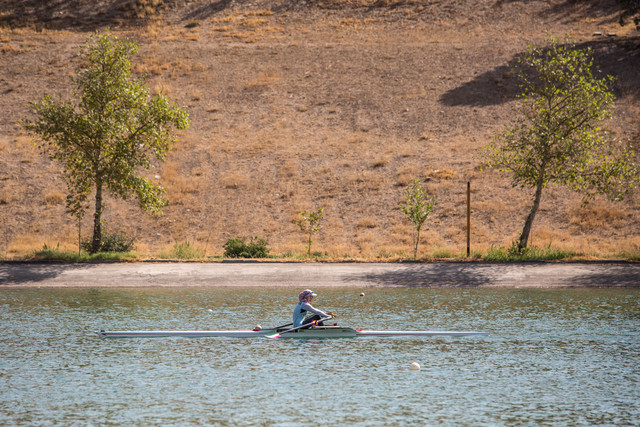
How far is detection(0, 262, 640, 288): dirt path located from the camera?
30.6 metres

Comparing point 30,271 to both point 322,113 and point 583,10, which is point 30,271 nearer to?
point 322,113

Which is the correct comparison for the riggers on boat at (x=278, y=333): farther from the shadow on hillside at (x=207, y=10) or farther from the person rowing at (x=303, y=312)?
the shadow on hillside at (x=207, y=10)

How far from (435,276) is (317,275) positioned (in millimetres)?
5489

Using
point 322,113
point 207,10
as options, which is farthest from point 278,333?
point 207,10

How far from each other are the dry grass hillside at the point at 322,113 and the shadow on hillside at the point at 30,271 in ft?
13.5

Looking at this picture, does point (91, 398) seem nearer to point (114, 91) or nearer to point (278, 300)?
point (278, 300)

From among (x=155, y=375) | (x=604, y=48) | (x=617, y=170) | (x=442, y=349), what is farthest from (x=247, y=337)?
(x=604, y=48)

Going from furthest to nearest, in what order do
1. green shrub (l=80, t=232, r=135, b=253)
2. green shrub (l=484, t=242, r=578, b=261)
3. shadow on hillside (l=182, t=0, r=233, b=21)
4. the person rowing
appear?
shadow on hillside (l=182, t=0, r=233, b=21) < green shrub (l=80, t=232, r=135, b=253) < green shrub (l=484, t=242, r=578, b=261) < the person rowing

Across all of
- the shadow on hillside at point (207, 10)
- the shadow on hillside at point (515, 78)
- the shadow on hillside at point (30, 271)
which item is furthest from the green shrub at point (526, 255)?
the shadow on hillside at point (207, 10)

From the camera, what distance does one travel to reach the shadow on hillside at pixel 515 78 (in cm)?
6366

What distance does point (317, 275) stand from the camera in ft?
104

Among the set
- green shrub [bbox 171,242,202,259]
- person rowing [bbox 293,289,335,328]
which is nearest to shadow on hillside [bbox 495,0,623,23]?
green shrub [bbox 171,242,202,259]

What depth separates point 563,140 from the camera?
3397 cm

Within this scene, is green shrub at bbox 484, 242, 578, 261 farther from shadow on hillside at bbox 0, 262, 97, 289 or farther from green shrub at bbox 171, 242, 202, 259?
shadow on hillside at bbox 0, 262, 97, 289
